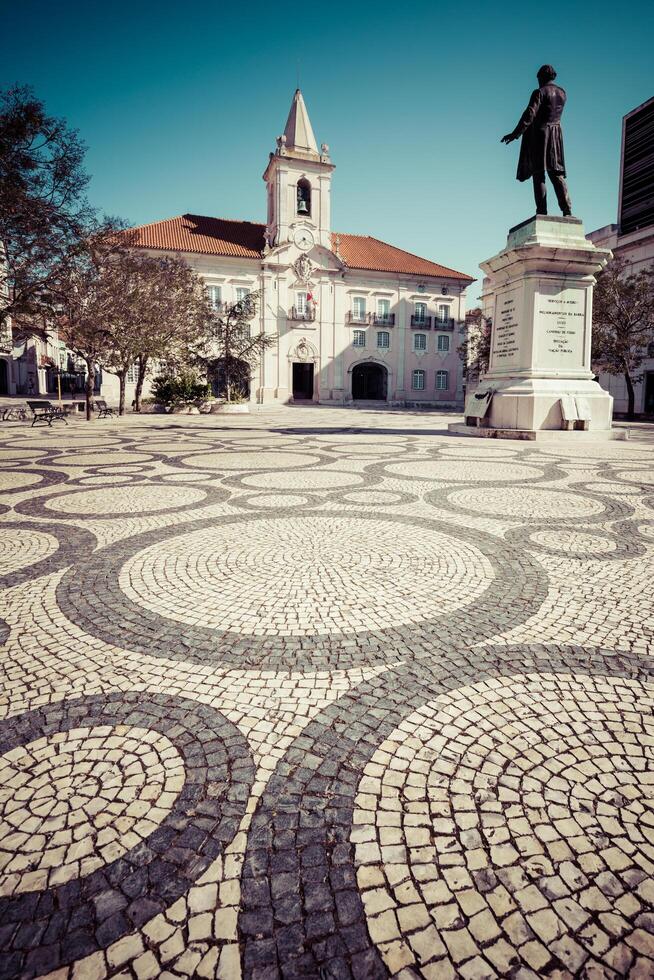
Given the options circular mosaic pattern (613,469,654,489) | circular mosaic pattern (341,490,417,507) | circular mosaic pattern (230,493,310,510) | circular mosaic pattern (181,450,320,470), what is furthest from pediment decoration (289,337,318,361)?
circular mosaic pattern (230,493,310,510)

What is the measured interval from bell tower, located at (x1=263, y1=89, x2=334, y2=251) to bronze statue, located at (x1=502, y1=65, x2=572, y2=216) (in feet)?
105

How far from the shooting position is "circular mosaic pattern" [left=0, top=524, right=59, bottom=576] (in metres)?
3.69

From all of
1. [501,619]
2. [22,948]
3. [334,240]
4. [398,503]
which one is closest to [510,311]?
[398,503]

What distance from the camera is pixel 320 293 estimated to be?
42531 millimetres

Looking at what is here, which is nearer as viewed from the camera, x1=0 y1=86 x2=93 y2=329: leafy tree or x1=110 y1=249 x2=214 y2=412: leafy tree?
x1=0 y1=86 x2=93 y2=329: leafy tree

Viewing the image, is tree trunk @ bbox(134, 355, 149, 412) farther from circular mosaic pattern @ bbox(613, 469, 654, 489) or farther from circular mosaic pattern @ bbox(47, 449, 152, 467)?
circular mosaic pattern @ bbox(613, 469, 654, 489)

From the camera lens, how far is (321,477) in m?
7.33

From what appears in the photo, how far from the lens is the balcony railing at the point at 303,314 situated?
42062 mm

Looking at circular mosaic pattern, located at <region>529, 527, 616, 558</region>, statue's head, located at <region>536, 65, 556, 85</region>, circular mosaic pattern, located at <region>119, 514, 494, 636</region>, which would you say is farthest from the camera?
statue's head, located at <region>536, 65, 556, 85</region>

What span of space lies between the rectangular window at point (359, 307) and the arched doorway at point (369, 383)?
4050 mm

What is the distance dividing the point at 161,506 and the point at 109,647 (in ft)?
10.5

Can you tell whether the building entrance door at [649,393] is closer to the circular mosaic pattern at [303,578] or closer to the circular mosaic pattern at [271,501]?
the circular mosaic pattern at [271,501]

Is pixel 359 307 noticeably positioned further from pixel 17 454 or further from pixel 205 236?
pixel 17 454

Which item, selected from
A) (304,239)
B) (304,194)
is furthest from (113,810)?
(304,194)
